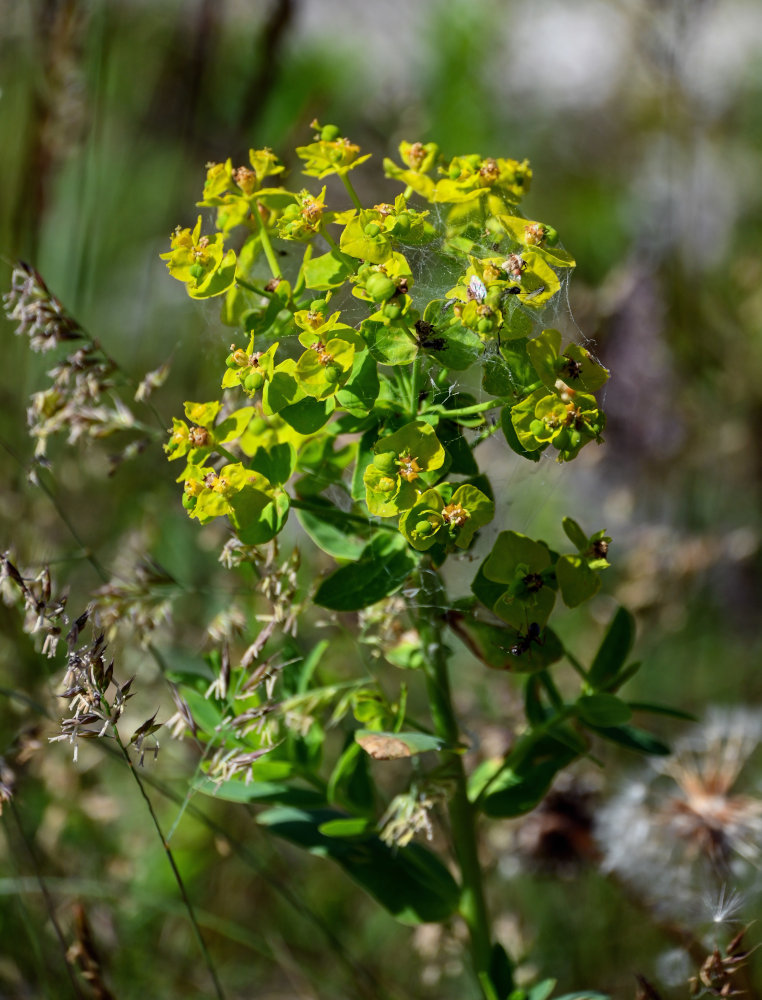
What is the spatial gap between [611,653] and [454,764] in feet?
1.03

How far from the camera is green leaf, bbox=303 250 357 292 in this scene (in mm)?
1314

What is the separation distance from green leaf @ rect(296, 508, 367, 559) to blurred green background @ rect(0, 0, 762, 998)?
27cm

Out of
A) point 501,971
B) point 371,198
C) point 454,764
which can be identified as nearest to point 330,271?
point 454,764

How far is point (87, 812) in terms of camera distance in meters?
2.15

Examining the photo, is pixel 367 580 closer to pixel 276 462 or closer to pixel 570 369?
pixel 276 462

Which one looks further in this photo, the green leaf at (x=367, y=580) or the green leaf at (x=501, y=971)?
the green leaf at (x=501, y=971)

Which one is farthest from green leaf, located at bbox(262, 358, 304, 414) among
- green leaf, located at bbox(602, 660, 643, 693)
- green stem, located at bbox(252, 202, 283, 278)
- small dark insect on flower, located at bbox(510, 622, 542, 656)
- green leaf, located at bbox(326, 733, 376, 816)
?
green leaf, located at bbox(602, 660, 643, 693)

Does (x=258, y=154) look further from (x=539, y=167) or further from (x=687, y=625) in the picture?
(x=539, y=167)

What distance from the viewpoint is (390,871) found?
61.9 inches

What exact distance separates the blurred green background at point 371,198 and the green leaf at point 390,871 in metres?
0.15

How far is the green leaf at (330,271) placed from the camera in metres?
1.31

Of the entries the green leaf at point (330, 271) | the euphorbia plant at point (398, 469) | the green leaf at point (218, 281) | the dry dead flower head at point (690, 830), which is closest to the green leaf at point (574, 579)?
the euphorbia plant at point (398, 469)

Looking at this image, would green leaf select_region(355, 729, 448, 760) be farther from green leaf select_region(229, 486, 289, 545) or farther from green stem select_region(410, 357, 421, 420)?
green stem select_region(410, 357, 421, 420)

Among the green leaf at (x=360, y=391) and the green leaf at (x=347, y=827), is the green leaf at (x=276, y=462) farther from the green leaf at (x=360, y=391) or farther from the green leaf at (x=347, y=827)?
the green leaf at (x=347, y=827)
